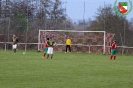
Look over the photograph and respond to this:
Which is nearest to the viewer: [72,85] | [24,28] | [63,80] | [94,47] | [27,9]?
[72,85]

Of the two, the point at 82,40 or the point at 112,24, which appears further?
the point at 112,24

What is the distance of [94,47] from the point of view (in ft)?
151

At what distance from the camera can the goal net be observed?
46.2 meters

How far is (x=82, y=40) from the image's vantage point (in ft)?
156

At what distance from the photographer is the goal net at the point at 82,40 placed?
151ft

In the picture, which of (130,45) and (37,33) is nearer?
(130,45)

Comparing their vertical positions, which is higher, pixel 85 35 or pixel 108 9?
pixel 108 9

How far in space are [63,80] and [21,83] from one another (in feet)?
6.46

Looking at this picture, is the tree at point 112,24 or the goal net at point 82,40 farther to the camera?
the tree at point 112,24

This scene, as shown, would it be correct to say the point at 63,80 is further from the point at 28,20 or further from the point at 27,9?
the point at 27,9

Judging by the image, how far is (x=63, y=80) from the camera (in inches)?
642

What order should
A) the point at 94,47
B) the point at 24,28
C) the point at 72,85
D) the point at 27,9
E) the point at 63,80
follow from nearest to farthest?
the point at 72,85, the point at 63,80, the point at 94,47, the point at 24,28, the point at 27,9

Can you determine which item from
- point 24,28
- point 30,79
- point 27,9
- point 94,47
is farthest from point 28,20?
point 30,79

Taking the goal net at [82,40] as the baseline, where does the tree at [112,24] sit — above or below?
above
